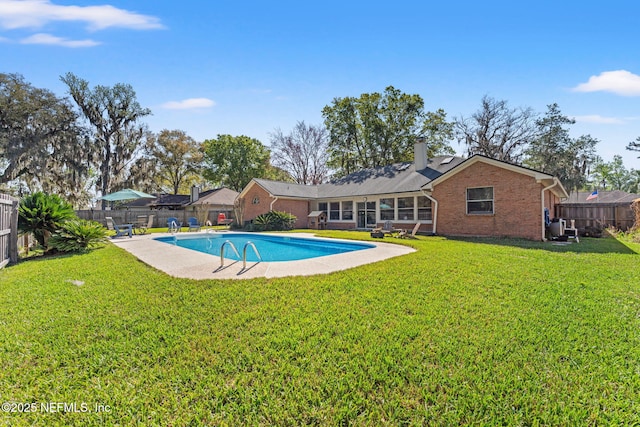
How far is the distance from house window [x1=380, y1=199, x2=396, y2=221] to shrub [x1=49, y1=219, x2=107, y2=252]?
46.0 ft

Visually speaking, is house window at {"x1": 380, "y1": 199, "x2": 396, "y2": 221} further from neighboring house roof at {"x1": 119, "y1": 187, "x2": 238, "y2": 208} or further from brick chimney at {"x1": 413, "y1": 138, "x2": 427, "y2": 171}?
neighboring house roof at {"x1": 119, "y1": 187, "x2": 238, "y2": 208}

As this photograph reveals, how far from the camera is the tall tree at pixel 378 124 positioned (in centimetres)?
2958

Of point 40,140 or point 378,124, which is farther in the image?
point 378,124

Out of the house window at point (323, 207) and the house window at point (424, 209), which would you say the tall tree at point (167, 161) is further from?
the house window at point (424, 209)

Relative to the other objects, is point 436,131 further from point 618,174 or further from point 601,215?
point 618,174

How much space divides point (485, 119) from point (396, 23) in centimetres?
2412

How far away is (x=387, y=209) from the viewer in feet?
59.2

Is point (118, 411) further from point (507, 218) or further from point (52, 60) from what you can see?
point (52, 60)

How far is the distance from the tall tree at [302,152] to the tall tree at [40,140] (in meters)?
20.0

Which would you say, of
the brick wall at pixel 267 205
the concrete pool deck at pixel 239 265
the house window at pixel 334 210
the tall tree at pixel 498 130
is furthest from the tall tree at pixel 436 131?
the concrete pool deck at pixel 239 265

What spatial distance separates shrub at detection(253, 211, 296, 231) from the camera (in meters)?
19.5

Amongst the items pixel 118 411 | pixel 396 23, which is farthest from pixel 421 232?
pixel 118 411

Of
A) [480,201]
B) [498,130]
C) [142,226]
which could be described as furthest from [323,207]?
[498,130]

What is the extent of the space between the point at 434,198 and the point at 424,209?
115 cm
